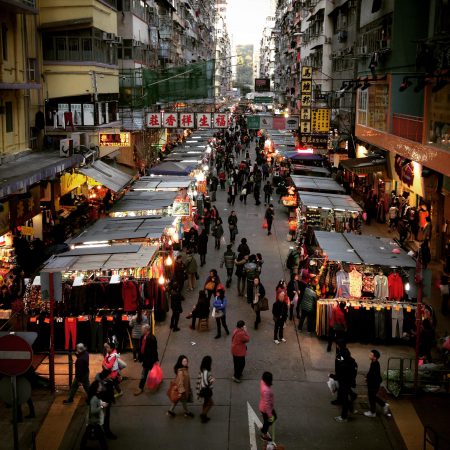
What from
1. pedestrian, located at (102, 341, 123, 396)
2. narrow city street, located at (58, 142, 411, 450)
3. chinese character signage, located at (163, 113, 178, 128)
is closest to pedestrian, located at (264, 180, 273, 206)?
chinese character signage, located at (163, 113, 178, 128)

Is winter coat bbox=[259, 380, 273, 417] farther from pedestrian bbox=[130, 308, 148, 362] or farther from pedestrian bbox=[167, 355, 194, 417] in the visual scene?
pedestrian bbox=[130, 308, 148, 362]

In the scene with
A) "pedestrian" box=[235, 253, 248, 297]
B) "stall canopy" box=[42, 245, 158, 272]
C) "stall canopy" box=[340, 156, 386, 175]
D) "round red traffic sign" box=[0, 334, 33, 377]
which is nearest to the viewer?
"round red traffic sign" box=[0, 334, 33, 377]

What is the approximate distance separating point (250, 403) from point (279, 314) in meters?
3.20

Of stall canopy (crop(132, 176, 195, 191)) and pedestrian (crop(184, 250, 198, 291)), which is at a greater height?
stall canopy (crop(132, 176, 195, 191))

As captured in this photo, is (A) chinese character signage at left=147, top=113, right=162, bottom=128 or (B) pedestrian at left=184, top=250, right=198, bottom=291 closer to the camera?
(B) pedestrian at left=184, top=250, right=198, bottom=291

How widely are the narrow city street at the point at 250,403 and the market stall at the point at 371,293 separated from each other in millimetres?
459

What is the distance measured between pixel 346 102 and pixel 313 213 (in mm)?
18726

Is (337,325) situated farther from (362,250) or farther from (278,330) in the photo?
(362,250)

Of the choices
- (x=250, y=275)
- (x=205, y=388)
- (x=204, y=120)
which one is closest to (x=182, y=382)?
(x=205, y=388)

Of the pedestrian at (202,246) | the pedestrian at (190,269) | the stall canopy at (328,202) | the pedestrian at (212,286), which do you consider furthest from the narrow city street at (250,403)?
the stall canopy at (328,202)

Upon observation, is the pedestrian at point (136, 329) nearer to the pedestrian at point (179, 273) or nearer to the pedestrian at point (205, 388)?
the pedestrian at point (205, 388)

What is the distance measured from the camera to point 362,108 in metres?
32.2

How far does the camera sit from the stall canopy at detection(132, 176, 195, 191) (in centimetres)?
2481

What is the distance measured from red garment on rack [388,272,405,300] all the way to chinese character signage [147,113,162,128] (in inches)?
752
